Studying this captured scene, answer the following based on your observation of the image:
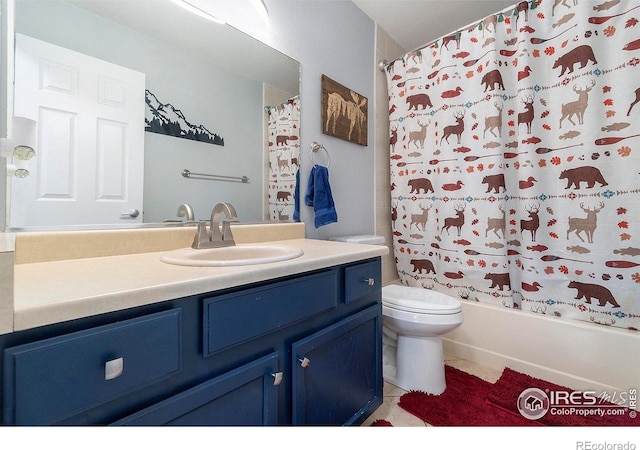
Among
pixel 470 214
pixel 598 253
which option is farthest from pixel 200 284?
pixel 598 253

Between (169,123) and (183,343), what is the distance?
878 millimetres

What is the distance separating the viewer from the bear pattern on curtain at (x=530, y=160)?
53.4 inches

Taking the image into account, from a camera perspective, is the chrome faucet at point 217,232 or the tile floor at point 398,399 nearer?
the chrome faucet at point 217,232

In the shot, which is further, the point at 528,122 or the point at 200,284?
the point at 528,122

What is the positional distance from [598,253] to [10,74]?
2.42 metres

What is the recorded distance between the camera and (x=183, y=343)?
633mm

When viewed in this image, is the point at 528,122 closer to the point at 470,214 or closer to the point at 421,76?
the point at 470,214

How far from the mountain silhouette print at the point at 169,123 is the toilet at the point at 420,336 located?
1.23 metres

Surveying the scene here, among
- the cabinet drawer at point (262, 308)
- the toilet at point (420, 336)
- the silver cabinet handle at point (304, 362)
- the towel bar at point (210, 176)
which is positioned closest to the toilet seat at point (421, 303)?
the toilet at point (420, 336)

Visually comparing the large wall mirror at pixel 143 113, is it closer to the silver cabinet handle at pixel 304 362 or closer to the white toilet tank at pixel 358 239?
the white toilet tank at pixel 358 239

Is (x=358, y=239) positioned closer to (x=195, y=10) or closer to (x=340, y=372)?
(x=340, y=372)

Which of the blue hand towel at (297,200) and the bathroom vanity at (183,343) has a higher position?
the blue hand towel at (297,200)

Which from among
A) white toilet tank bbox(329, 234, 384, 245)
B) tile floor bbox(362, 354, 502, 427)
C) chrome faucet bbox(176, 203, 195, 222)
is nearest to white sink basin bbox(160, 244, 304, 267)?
chrome faucet bbox(176, 203, 195, 222)

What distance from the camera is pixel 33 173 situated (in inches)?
33.8
